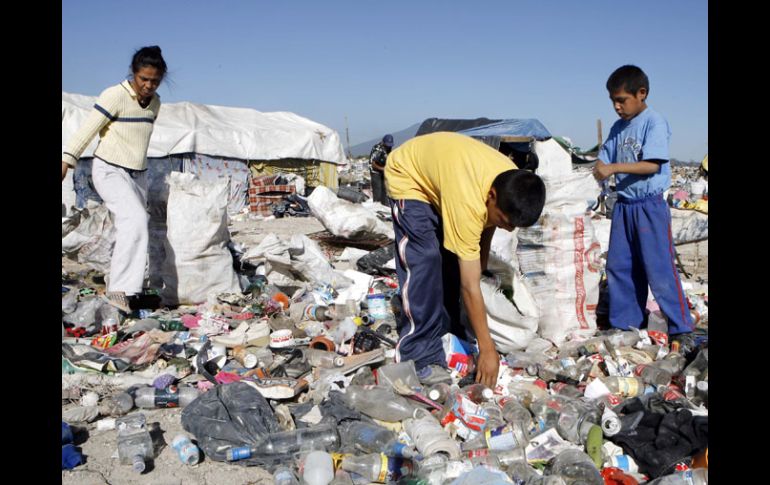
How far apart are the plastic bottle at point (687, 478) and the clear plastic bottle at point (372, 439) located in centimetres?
94

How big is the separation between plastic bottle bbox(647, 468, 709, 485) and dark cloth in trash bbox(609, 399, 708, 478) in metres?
0.09

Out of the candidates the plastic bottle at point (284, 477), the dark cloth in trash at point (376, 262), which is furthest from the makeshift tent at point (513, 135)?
the plastic bottle at point (284, 477)

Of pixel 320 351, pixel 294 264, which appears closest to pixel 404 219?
pixel 320 351

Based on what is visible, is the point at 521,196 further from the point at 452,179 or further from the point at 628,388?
the point at 628,388

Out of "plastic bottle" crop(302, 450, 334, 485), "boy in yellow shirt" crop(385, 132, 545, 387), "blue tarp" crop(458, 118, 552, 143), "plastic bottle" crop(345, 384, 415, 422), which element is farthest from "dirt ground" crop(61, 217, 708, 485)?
"blue tarp" crop(458, 118, 552, 143)

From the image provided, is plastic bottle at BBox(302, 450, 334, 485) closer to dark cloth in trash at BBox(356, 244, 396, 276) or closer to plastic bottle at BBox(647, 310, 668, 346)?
plastic bottle at BBox(647, 310, 668, 346)

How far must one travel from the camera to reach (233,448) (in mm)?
2562

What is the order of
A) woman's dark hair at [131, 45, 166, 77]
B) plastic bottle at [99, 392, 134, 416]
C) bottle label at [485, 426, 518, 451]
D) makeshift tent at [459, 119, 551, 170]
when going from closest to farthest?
1. bottle label at [485, 426, 518, 451]
2. plastic bottle at [99, 392, 134, 416]
3. woman's dark hair at [131, 45, 166, 77]
4. makeshift tent at [459, 119, 551, 170]

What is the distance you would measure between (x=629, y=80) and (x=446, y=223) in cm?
182

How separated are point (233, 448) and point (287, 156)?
13952 mm

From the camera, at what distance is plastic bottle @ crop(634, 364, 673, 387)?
10.8 feet

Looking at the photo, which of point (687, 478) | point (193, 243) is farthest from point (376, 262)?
point (687, 478)

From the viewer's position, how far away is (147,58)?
13.9 ft

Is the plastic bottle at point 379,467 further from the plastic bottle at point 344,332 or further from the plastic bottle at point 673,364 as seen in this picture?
the plastic bottle at point 673,364
